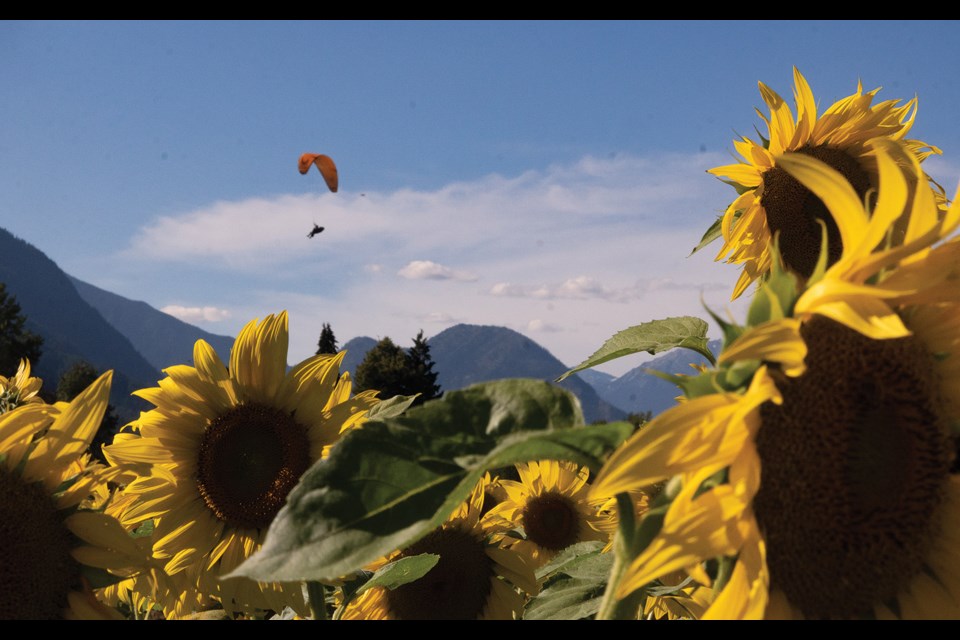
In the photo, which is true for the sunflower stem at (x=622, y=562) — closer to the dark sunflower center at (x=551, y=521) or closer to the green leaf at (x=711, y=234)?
the green leaf at (x=711, y=234)

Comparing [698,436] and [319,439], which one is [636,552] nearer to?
[698,436]

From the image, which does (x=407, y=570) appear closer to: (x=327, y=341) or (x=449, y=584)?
(x=449, y=584)

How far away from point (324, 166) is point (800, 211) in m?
40.7

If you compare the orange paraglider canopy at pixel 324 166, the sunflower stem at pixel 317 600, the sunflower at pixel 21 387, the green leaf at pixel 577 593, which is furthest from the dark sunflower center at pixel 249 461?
the orange paraglider canopy at pixel 324 166

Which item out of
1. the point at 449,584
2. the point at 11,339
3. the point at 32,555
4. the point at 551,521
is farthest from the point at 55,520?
the point at 11,339

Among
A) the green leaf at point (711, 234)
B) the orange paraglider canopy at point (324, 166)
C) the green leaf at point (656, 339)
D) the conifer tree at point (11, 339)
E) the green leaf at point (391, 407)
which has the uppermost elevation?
the orange paraglider canopy at point (324, 166)

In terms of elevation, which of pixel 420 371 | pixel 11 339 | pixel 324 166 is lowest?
pixel 420 371

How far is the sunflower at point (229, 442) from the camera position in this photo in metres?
3.05

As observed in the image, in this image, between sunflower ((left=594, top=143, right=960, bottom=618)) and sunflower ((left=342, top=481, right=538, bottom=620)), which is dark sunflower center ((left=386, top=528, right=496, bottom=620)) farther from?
sunflower ((left=594, top=143, right=960, bottom=618))

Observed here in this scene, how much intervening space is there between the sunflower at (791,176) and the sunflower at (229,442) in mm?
1891

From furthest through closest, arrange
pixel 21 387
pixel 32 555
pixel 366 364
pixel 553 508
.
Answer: pixel 366 364
pixel 553 508
pixel 21 387
pixel 32 555

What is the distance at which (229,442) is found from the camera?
3.18m

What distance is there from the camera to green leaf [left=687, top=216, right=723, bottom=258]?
3.37 metres

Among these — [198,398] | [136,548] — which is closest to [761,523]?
[136,548]
